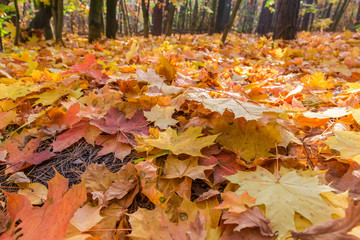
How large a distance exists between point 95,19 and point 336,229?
19.8 feet

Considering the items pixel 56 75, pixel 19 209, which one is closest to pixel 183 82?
pixel 56 75

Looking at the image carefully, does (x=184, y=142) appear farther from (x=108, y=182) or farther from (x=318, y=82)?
(x=318, y=82)

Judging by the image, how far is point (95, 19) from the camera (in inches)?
207

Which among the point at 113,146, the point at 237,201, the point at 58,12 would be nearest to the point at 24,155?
the point at 113,146

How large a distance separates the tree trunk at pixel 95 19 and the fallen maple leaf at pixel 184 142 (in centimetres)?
524

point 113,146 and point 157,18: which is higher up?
point 157,18

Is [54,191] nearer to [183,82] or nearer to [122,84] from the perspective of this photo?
[122,84]

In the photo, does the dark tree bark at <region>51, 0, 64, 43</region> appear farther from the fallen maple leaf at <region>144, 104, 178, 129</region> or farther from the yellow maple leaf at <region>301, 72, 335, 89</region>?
the yellow maple leaf at <region>301, 72, 335, 89</region>

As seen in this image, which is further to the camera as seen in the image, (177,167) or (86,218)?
(177,167)

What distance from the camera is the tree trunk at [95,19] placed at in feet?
16.5

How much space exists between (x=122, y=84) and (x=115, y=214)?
0.96 meters

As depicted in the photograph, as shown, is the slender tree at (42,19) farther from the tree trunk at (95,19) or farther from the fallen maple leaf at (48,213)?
the fallen maple leaf at (48,213)

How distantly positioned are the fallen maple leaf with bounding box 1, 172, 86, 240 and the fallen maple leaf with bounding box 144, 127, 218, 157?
337 millimetres

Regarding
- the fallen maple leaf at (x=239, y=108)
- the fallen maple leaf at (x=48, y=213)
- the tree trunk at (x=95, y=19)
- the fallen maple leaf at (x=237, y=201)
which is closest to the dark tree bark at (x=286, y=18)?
the tree trunk at (x=95, y=19)
